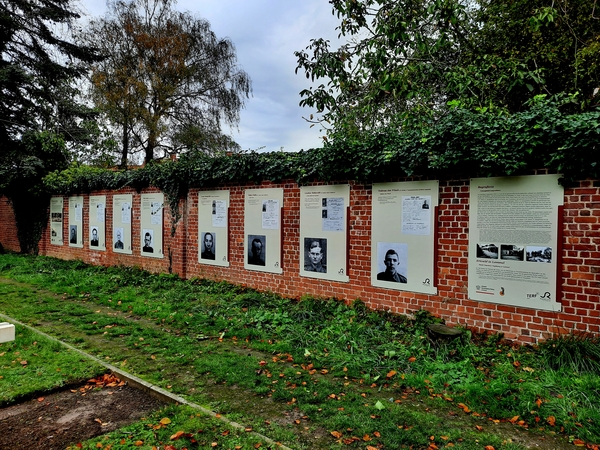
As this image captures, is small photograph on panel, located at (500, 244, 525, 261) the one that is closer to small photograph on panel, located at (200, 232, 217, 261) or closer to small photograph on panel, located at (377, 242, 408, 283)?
small photograph on panel, located at (377, 242, 408, 283)

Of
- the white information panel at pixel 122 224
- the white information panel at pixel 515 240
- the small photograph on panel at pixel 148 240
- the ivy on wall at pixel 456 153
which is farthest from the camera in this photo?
the white information panel at pixel 122 224

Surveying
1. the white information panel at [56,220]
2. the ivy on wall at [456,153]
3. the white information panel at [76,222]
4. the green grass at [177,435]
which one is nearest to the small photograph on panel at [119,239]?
the white information panel at [76,222]

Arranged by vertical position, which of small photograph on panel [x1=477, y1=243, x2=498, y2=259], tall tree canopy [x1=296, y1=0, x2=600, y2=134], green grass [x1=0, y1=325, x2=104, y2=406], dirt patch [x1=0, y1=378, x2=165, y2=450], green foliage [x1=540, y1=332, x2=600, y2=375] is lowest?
dirt patch [x1=0, y1=378, x2=165, y2=450]

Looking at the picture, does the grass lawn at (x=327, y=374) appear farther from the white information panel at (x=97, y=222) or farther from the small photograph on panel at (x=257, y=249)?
the white information panel at (x=97, y=222)

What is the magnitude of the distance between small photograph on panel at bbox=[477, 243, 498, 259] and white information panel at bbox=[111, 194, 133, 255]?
399 inches

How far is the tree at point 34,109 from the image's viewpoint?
1576 cm

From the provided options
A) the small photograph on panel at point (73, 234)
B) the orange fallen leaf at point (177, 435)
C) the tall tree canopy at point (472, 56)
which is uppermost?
the tall tree canopy at point (472, 56)

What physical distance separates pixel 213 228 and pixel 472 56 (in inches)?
296

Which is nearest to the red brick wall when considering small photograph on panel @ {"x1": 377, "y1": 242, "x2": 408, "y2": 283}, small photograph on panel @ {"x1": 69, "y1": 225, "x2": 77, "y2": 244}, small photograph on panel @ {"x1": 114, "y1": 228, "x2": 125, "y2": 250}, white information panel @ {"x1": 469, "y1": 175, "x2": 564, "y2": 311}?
white information panel @ {"x1": 469, "y1": 175, "x2": 564, "y2": 311}

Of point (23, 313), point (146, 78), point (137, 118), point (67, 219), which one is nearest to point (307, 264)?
point (23, 313)

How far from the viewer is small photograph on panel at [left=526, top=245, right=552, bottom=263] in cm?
507

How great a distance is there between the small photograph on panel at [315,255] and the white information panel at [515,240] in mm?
2709

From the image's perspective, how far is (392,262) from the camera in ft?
21.5

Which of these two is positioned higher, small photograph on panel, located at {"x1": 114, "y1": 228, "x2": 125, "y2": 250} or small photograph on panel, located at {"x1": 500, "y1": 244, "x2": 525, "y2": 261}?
small photograph on panel, located at {"x1": 500, "y1": 244, "x2": 525, "y2": 261}
